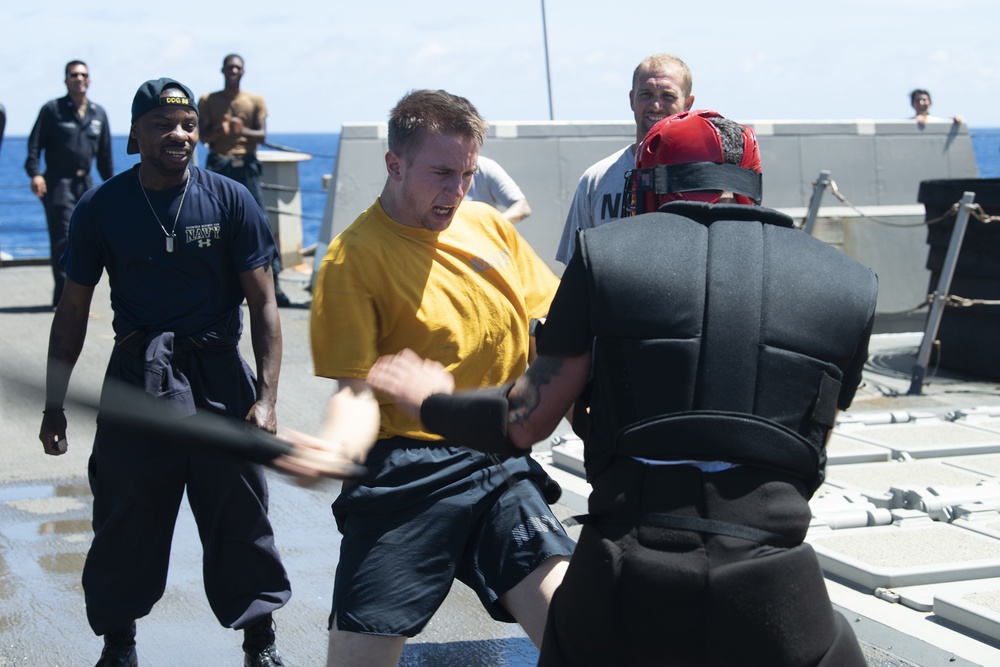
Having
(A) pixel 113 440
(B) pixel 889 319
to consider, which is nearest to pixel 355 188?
(B) pixel 889 319

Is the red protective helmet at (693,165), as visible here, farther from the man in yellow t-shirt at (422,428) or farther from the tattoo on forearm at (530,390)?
the man in yellow t-shirt at (422,428)

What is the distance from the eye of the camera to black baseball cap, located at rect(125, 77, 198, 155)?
13.6 ft

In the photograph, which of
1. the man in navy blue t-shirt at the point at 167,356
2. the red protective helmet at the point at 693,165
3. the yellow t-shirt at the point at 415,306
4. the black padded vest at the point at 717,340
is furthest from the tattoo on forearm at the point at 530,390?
the man in navy blue t-shirt at the point at 167,356

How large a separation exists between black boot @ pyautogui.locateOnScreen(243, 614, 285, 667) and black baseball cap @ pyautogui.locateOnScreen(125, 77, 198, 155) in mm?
1681

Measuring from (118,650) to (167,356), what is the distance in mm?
1005

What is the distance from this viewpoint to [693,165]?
240 cm

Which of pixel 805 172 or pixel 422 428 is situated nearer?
pixel 422 428

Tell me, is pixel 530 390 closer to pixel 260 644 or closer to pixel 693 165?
pixel 693 165

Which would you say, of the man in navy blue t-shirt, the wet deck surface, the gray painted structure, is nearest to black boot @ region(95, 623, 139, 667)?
the man in navy blue t-shirt

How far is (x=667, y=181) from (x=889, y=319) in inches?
378

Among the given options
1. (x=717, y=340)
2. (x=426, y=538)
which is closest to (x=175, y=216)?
(x=426, y=538)

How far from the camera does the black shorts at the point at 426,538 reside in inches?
122

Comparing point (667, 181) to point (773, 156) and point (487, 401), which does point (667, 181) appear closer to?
point (487, 401)

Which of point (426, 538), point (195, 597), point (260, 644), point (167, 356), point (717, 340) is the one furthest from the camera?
point (195, 597)
